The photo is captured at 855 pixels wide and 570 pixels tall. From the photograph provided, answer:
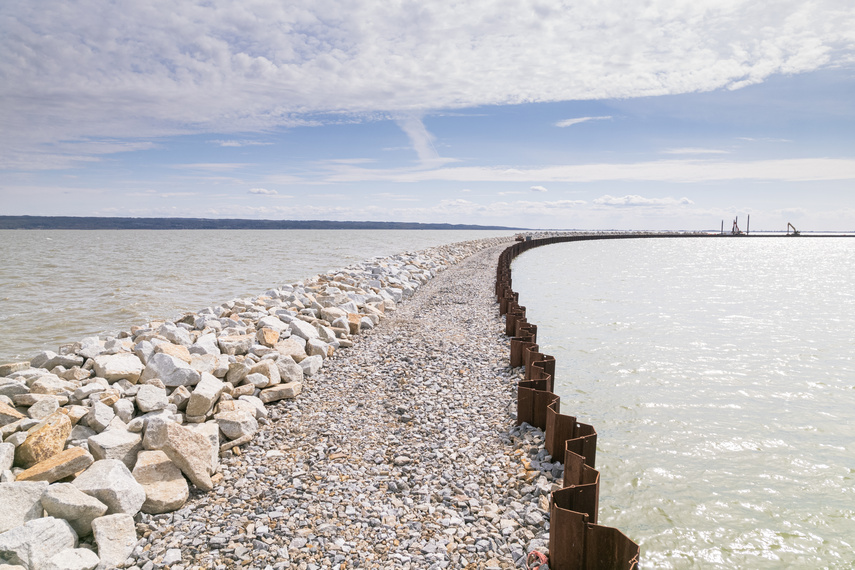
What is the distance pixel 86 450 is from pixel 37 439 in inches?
17.1

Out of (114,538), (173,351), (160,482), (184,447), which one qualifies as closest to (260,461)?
(184,447)

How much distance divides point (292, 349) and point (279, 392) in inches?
57.9

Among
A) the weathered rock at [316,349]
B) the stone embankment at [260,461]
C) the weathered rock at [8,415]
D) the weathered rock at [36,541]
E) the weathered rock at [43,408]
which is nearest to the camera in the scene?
the weathered rock at [36,541]

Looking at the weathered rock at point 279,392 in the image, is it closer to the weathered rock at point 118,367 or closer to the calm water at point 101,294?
the weathered rock at point 118,367

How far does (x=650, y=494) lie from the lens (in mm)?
5168

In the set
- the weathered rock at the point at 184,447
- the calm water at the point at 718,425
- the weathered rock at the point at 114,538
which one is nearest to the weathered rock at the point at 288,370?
the weathered rock at the point at 184,447

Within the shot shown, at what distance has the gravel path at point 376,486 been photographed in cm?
375

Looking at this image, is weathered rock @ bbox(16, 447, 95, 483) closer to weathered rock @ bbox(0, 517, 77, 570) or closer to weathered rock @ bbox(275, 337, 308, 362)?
weathered rock @ bbox(0, 517, 77, 570)

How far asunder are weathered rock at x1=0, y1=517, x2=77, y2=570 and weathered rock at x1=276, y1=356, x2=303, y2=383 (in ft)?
11.8

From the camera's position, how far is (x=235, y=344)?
7.93m

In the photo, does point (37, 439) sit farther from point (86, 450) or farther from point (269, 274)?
point (269, 274)

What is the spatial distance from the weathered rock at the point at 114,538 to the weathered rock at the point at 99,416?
1461 mm

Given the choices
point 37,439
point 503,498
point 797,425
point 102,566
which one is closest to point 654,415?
point 797,425

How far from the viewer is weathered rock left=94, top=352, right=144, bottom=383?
6207 mm
